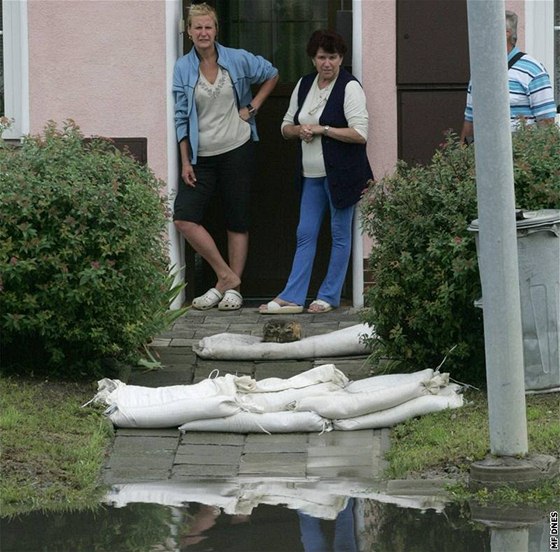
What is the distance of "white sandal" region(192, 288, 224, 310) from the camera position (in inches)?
426

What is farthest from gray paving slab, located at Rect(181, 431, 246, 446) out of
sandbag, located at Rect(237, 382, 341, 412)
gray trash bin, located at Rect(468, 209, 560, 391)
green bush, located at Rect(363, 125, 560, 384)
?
gray trash bin, located at Rect(468, 209, 560, 391)

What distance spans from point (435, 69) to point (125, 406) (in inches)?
165

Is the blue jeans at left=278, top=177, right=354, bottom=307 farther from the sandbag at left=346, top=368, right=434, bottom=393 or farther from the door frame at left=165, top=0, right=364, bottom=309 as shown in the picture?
the sandbag at left=346, top=368, right=434, bottom=393

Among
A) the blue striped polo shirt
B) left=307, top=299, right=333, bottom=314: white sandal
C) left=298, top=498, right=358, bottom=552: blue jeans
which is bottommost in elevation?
left=298, top=498, right=358, bottom=552: blue jeans

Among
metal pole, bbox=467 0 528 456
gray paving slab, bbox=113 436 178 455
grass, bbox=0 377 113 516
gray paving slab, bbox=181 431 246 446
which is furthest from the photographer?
gray paving slab, bbox=181 431 246 446

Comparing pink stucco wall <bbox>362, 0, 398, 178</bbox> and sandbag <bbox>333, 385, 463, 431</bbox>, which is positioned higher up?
pink stucco wall <bbox>362, 0, 398, 178</bbox>

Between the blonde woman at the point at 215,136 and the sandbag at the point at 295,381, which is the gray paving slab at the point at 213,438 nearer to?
the sandbag at the point at 295,381

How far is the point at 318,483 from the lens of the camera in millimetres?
6590

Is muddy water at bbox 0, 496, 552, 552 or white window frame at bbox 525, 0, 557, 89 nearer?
muddy water at bbox 0, 496, 552, 552

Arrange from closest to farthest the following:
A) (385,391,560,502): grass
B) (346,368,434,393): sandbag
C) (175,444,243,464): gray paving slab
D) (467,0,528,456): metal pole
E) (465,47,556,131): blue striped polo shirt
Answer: (467,0,528,456): metal pole, (385,391,560,502): grass, (175,444,243,464): gray paving slab, (346,368,434,393): sandbag, (465,47,556,131): blue striped polo shirt

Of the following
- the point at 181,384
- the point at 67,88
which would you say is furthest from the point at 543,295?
the point at 67,88

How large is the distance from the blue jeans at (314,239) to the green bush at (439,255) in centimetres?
212

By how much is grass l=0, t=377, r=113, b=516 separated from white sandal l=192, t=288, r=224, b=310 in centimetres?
260

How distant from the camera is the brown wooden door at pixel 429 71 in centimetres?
1067
